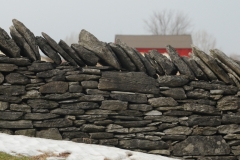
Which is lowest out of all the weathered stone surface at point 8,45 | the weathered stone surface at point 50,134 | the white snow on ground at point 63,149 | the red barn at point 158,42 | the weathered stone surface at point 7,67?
the white snow on ground at point 63,149

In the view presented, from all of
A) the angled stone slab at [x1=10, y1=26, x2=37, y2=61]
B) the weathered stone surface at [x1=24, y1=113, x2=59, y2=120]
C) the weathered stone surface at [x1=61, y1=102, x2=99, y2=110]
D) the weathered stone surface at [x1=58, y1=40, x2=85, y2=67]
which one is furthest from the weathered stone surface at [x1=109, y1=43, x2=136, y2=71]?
the weathered stone surface at [x1=24, y1=113, x2=59, y2=120]

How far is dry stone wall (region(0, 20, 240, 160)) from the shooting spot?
254 inches

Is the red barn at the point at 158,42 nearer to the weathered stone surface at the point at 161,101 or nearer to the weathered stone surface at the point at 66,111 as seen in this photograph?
the weathered stone surface at the point at 161,101

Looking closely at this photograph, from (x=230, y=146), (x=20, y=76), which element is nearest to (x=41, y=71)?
(x=20, y=76)

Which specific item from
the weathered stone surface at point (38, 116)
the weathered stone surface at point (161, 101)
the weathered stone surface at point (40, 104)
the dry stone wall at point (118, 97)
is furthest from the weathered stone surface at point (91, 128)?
→ the weathered stone surface at point (161, 101)

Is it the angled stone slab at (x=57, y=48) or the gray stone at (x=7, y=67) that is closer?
the gray stone at (x=7, y=67)

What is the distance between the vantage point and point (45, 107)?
6457mm

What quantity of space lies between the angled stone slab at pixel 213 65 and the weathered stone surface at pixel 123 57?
121 cm

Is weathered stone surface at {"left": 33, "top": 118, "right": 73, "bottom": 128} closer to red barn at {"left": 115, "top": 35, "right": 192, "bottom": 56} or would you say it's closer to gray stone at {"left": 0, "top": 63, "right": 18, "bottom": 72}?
gray stone at {"left": 0, "top": 63, "right": 18, "bottom": 72}

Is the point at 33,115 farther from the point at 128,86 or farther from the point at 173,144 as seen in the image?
the point at 173,144

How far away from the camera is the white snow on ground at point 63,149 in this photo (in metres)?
5.59

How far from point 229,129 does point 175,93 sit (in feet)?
Result: 3.82

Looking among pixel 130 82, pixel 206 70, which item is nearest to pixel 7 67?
pixel 130 82

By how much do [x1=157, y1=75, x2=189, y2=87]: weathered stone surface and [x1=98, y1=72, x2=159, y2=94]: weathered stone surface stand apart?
0.12 metres
